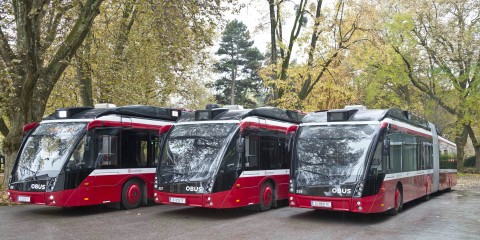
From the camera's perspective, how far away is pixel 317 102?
1081 inches

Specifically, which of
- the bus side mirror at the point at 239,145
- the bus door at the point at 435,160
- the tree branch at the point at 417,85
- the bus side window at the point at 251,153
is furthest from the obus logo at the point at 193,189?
the tree branch at the point at 417,85

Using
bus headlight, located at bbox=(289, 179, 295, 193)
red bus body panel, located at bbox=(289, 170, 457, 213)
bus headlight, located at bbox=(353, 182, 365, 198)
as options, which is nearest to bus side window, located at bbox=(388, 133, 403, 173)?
red bus body panel, located at bbox=(289, 170, 457, 213)

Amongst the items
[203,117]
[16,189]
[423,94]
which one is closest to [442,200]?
[203,117]

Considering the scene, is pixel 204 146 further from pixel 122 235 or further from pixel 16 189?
pixel 16 189

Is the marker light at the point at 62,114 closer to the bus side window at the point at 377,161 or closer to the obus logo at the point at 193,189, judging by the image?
the obus logo at the point at 193,189

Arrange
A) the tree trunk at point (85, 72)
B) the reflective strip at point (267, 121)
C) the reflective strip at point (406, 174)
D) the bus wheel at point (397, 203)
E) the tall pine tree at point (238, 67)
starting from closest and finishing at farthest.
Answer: the reflective strip at point (406, 174), the bus wheel at point (397, 203), the reflective strip at point (267, 121), the tree trunk at point (85, 72), the tall pine tree at point (238, 67)

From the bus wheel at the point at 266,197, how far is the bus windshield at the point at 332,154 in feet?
6.80

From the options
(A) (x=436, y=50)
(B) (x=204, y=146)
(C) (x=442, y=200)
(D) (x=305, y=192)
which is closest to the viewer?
(D) (x=305, y=192)

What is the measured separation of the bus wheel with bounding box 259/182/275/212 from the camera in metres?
13.7

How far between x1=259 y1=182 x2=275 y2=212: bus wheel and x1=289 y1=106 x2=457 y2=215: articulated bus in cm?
193

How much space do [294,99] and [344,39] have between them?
401 centimetres

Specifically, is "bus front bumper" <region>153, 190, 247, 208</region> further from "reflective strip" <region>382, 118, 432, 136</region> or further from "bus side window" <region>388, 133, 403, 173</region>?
"reflective strip" <region>382, 118, 432, 136</region>

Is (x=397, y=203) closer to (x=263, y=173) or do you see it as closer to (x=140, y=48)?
(x=263, y=173)

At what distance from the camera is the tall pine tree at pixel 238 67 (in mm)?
56344
